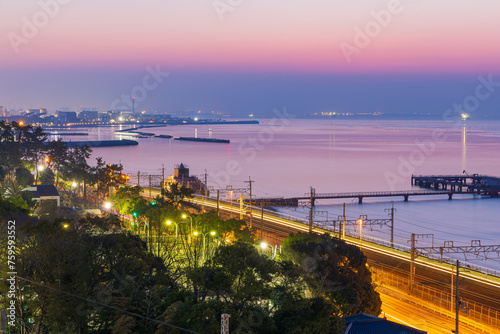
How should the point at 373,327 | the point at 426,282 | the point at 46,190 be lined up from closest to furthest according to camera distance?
the point at 373,327, the point at 426,282, the point at 46,190

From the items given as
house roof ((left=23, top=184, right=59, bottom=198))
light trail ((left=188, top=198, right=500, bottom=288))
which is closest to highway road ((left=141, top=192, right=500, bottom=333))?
light trail ((left=188, top=198, right=500, bottom=288))

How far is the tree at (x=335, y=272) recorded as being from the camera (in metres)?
15.4

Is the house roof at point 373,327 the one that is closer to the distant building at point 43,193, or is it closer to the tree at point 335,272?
the tree at point 335,272

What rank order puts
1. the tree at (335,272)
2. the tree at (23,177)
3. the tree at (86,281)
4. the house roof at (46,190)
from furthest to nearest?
the tree at (23,177), the house roof at (46,190), the tree at (335,272), the tree at (86,281)

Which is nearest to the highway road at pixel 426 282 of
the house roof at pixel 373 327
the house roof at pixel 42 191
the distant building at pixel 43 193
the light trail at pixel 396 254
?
the light trail at pixel 396 254

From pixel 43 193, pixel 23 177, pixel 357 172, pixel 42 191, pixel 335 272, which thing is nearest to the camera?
pixel 335 272

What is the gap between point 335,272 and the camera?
16609mm

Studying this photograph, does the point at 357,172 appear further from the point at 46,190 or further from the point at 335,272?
the point at 335,272

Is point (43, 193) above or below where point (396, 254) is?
above

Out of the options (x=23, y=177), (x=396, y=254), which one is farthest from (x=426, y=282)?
(x=23, y=177)

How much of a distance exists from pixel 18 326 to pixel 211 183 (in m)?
49.6

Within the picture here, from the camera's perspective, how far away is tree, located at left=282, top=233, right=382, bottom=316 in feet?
50.7

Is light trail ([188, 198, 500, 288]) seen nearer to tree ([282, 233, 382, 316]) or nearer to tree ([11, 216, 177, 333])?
tree ([282, 233, 382, 316])

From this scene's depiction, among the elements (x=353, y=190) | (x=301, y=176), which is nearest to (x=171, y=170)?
(x=301, y=176)
